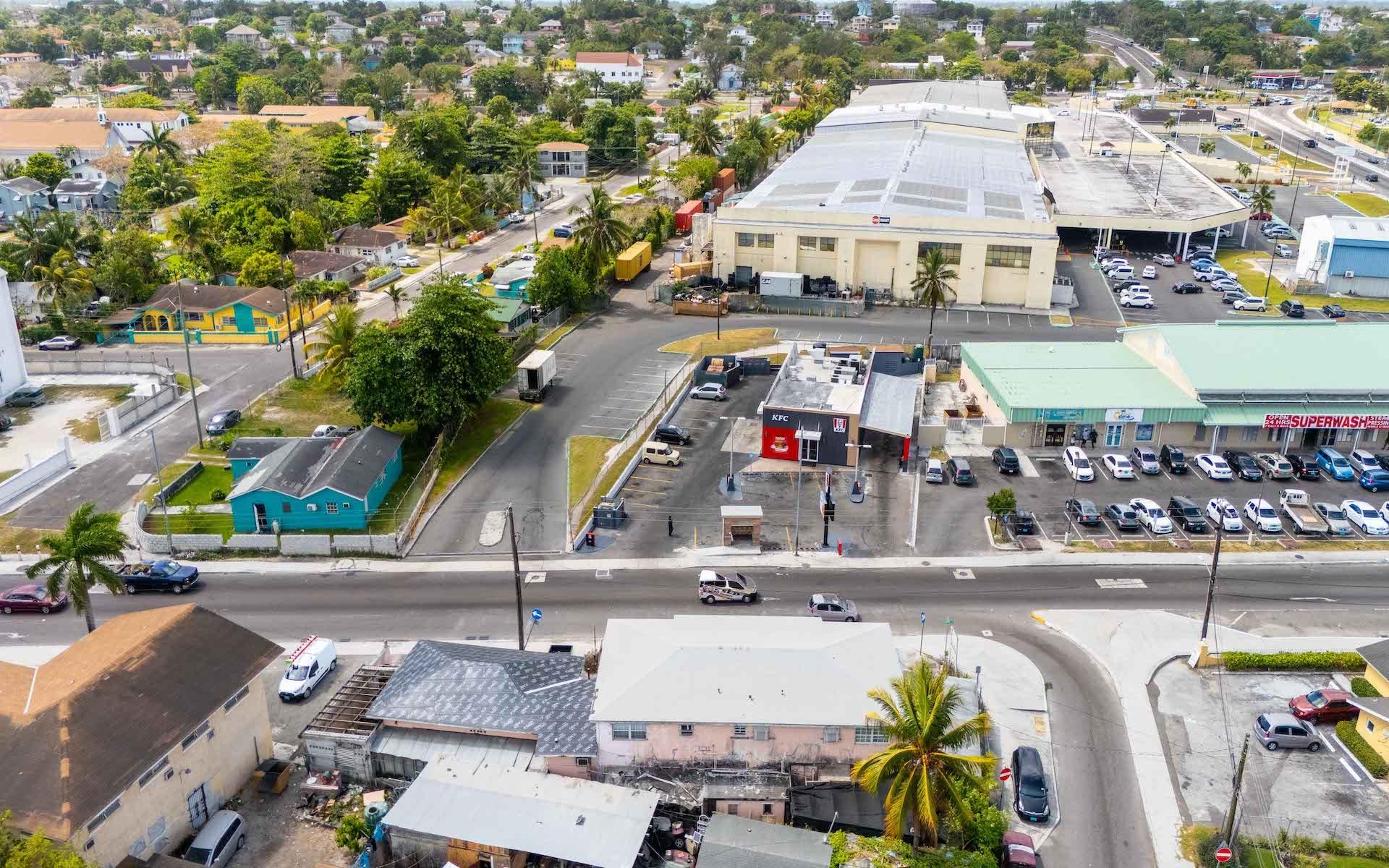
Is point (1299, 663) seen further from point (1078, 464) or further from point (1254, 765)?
point (1078, 464)

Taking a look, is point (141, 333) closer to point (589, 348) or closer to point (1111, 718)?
point (589, 348)

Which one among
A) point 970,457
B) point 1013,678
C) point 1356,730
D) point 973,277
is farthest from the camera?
point 973,277

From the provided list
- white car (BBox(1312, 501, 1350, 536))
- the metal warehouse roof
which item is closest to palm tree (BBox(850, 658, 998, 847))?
white car (BBox(1312, 501, 1350, 536))

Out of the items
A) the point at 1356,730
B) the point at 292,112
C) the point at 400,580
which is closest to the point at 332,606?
the point at 400,580

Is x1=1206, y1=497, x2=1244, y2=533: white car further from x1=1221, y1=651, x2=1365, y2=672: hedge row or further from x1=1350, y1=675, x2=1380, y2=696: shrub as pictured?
x1=1350, y1=675, x2=1380, y2=696: shrub

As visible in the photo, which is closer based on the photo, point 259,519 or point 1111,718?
point 1111,718

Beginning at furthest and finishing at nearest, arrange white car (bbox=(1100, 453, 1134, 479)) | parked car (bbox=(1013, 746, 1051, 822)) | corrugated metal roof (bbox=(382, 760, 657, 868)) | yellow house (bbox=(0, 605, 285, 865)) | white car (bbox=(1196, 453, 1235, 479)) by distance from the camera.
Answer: white car (bbox=(1100, 453, 1134, 479)), white car (bbox=(1196, 453, 1235, 479)), parked car (bbox=(1013, 746, 1051, 822)), corrugated metal roof (bbox=(382, 760, 657, 868)), yellow house (bbox=(0, 605, 285, 865))

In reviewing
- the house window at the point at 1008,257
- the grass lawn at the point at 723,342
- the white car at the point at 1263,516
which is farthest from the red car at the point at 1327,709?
the house window at the point at 1008,257
